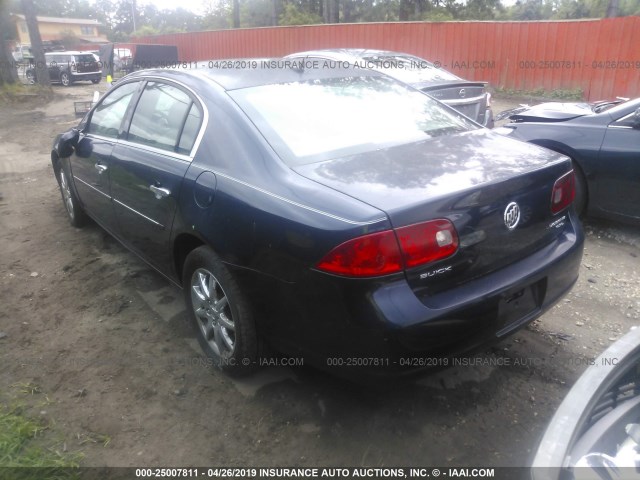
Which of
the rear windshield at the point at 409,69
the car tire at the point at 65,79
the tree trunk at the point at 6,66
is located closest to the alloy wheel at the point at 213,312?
the rear windshield at the point at 409,69

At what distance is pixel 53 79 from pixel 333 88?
25058 millimetres

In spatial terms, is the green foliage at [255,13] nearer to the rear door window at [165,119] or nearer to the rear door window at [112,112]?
the rear door window at [112,112]

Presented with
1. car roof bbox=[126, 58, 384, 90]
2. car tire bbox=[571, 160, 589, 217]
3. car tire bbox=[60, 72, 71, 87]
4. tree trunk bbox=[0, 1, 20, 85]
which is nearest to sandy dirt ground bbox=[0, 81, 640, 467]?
car tire bbox=[571, 160, 589, 217]

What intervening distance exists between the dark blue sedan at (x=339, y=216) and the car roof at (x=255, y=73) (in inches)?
0.8

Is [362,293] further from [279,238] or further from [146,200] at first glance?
[146,200]

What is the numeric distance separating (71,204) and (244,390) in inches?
130

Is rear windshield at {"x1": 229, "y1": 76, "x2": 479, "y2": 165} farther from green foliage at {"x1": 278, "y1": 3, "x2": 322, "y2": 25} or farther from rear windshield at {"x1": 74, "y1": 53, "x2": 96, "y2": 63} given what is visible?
green foliage at {"x1": 278, "y1": 3, "x2": 322, "y2": 25}

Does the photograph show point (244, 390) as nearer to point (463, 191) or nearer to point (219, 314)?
point (219, 314)

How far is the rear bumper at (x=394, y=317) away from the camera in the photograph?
83.7 inches

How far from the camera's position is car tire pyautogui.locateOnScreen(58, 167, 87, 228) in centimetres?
507

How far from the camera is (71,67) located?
77.5 ft

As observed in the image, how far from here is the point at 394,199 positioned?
86.3 inches

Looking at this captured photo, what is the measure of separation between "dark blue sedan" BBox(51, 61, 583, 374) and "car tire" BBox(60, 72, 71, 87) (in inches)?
925

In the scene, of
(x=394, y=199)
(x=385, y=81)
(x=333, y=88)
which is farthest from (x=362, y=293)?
(x=385, y=81)
